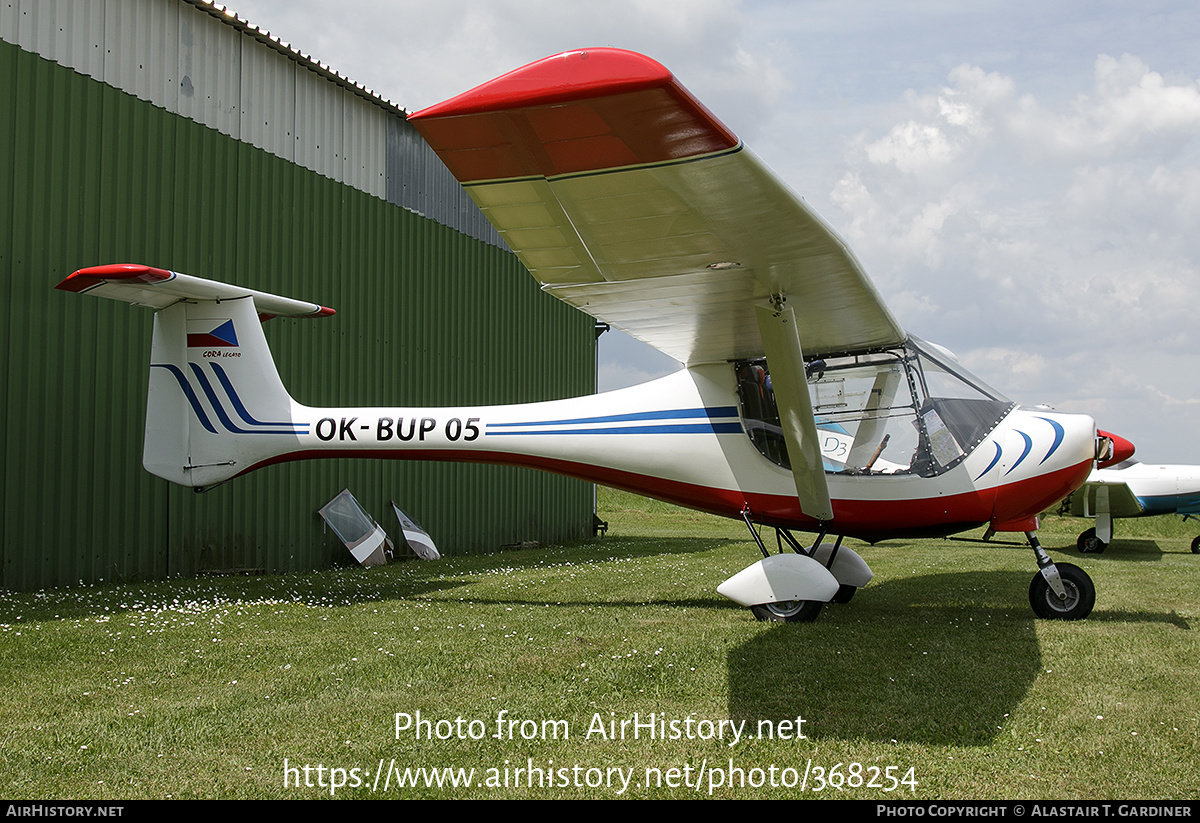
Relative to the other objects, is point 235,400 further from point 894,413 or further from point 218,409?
point 894,413

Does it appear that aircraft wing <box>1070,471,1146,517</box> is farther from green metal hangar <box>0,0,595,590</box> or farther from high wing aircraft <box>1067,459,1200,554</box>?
green metal hangar <box>0,0,595,590</box>

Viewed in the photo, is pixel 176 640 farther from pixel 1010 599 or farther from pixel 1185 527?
pixel 1185 527

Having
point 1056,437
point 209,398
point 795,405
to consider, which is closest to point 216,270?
point 209,398

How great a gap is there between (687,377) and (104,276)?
476 cm

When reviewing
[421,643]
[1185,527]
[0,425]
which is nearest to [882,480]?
[421,643]

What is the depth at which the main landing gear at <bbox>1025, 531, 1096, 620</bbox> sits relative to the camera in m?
6.38

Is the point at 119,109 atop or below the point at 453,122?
atop

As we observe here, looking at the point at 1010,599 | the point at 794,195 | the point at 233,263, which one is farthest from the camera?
the point at 233,263

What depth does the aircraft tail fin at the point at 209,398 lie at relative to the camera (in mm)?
7551

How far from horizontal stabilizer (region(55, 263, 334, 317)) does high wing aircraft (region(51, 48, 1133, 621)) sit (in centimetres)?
2

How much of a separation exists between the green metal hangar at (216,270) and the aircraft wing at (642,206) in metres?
5.80

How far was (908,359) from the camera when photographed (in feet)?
21.4

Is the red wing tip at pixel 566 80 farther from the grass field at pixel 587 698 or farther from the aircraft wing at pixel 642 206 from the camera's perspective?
the grass field at pixel 587 698

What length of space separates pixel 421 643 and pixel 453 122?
3.38 meters
